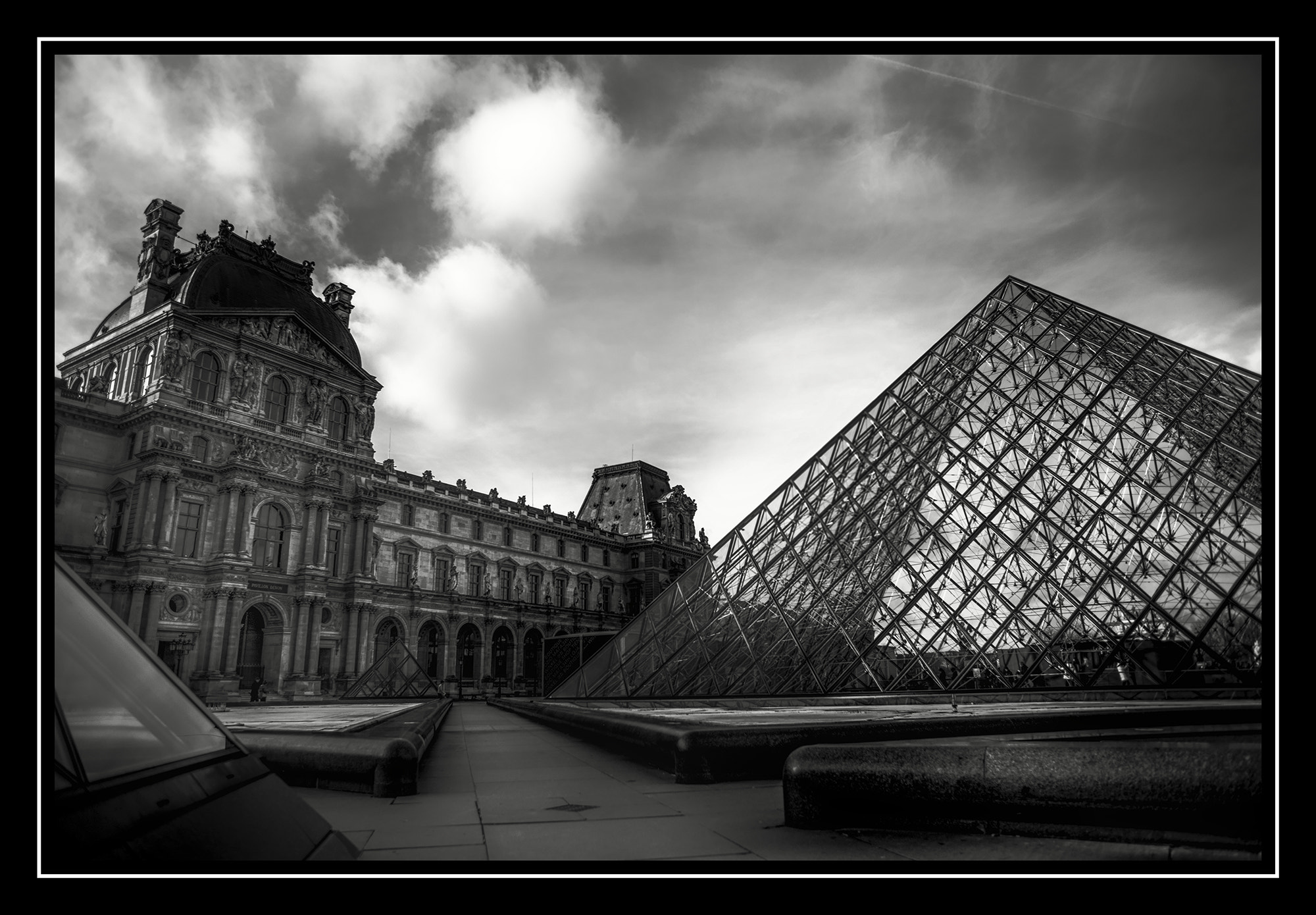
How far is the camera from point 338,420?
38.5 m

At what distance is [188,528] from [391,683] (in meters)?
11.1

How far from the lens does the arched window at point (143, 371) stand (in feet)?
105

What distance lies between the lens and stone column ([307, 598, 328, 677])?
33.7 m

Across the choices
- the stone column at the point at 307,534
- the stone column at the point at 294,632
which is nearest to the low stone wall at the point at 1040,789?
the stone column at the point at 294,632

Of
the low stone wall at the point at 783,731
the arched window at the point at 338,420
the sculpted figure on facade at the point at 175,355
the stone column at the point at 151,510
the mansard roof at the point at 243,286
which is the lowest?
the low stone wall at the point at 783,731

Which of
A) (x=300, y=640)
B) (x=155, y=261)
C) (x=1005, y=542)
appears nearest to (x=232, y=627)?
(x=300, y=640)

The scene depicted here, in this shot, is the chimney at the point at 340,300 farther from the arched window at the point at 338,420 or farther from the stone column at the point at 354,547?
the stone column at the point at 354,547

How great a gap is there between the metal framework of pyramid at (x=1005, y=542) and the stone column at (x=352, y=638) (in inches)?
784

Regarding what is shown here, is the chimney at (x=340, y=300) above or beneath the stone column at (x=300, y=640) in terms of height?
above

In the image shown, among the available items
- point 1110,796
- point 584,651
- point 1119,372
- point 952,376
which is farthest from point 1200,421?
point 584,651

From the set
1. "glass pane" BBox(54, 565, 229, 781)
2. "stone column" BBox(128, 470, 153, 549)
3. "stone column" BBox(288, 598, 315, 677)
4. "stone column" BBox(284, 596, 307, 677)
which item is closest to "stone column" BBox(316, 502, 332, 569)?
"stone column" BBox(288, 598, 315, 677)
